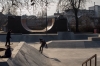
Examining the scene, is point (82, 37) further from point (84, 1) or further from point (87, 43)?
point (84, 1)

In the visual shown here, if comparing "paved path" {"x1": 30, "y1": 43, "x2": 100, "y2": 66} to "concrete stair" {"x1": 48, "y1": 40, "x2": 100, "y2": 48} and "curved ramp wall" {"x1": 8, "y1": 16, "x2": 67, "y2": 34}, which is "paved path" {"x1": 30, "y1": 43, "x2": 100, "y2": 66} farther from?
"curved ramp wall" {"x1": 8, "y1": 16, "x2": 67, "y2": 34}

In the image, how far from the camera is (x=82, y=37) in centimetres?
3006

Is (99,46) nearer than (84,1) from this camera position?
Yes

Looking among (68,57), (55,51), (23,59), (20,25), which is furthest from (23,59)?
(20,25)

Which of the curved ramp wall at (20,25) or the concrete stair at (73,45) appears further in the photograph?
the curved ramp wall at (20,25)

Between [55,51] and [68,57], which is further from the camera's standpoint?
[55,51]

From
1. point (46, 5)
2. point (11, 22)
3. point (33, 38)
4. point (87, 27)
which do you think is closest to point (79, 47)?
point (33, 38)

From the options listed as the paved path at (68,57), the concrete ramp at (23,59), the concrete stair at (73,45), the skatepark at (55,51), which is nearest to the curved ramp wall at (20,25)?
the skatepark at (55,51)

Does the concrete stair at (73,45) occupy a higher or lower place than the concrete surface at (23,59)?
lower

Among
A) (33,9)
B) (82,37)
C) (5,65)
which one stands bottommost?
(82,37)

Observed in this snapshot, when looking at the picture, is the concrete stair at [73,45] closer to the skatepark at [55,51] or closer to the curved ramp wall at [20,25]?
the skatepark at [55,51]

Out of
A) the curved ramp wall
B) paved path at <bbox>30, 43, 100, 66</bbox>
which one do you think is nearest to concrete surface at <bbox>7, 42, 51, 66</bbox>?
paved path at <bbox>30, 43, 100, 66</bbox>

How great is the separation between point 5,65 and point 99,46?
16.1 meters

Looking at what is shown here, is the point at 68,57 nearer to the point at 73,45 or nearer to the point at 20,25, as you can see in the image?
the point at 73,45
